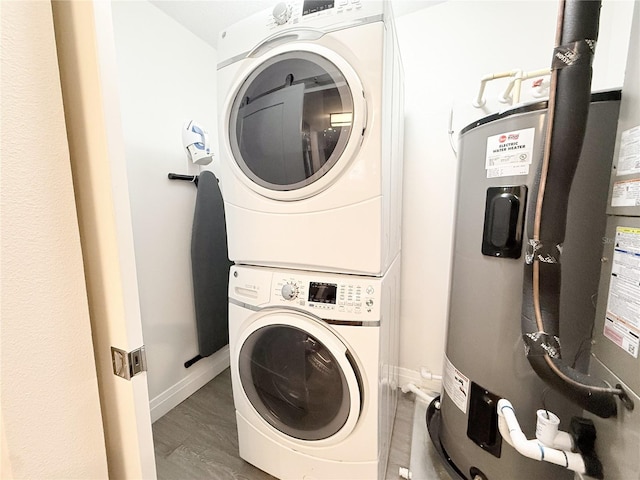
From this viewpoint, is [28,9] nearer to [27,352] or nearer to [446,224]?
[27,352]

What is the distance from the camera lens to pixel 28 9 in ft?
1.49

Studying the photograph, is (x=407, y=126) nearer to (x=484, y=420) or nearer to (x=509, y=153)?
(x=509, y=153)

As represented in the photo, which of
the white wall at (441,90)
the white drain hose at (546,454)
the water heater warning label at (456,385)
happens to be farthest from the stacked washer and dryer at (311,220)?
the white wall at (441,90)

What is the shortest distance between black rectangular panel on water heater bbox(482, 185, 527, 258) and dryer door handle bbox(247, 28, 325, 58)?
815 millimetres

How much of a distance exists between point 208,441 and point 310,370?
0.87 metres

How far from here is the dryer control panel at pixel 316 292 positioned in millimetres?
908

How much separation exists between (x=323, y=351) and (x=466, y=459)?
79cm

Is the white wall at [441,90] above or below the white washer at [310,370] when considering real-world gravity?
above

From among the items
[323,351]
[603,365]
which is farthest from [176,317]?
[603,365]

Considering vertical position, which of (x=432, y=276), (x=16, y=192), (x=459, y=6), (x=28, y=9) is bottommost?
(x=432, y=276)

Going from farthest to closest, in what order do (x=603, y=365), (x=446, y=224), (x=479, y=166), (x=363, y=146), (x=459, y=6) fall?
(x=446, y=224), (x=459, y=6), (x=479, y=166), (x=363, y=146), (x=603, y=365)

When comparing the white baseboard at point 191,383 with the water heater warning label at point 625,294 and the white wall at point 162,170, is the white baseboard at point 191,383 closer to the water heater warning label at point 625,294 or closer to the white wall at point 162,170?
the white wall at point 162,170

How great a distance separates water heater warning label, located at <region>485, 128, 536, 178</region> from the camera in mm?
843

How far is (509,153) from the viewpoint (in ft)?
2.89
